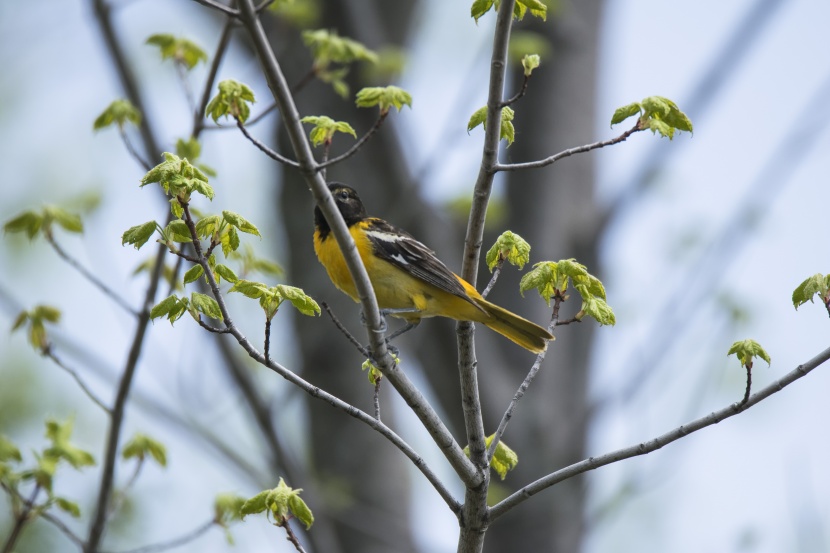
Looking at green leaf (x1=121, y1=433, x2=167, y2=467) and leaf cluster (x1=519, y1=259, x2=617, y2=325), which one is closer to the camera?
leaf cluster (x1=519, y1=259, x2=617, y2=325)

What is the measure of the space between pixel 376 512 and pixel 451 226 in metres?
2.38

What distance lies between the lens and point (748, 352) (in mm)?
2938

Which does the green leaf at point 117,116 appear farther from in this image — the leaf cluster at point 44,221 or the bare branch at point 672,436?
the bare branch at point 672,436

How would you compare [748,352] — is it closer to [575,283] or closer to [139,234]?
[575,283]

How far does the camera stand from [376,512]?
23.9 ft

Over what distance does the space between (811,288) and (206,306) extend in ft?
6.41

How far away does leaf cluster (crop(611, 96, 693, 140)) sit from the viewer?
9.87 feet

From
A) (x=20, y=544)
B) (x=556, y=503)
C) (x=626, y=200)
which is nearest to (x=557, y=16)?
(x=626, y=200)

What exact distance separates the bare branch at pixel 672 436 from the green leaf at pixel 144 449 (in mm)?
2079

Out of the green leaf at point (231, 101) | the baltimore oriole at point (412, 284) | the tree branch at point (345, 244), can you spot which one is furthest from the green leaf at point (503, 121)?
the baltimore oriole at point (412, 284)

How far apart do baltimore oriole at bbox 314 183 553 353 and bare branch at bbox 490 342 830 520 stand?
55.7 inches

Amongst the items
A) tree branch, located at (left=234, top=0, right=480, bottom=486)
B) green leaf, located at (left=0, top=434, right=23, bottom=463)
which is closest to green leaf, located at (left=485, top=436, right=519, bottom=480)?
tree branch, located at (left=234, top=0, right=480, bottom=486)

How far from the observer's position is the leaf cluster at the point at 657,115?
9.87 feet

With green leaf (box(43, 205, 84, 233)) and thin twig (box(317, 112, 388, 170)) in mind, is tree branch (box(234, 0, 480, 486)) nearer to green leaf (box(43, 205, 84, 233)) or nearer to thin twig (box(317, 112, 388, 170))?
thin twig (box(317, 112, 388, 170))
